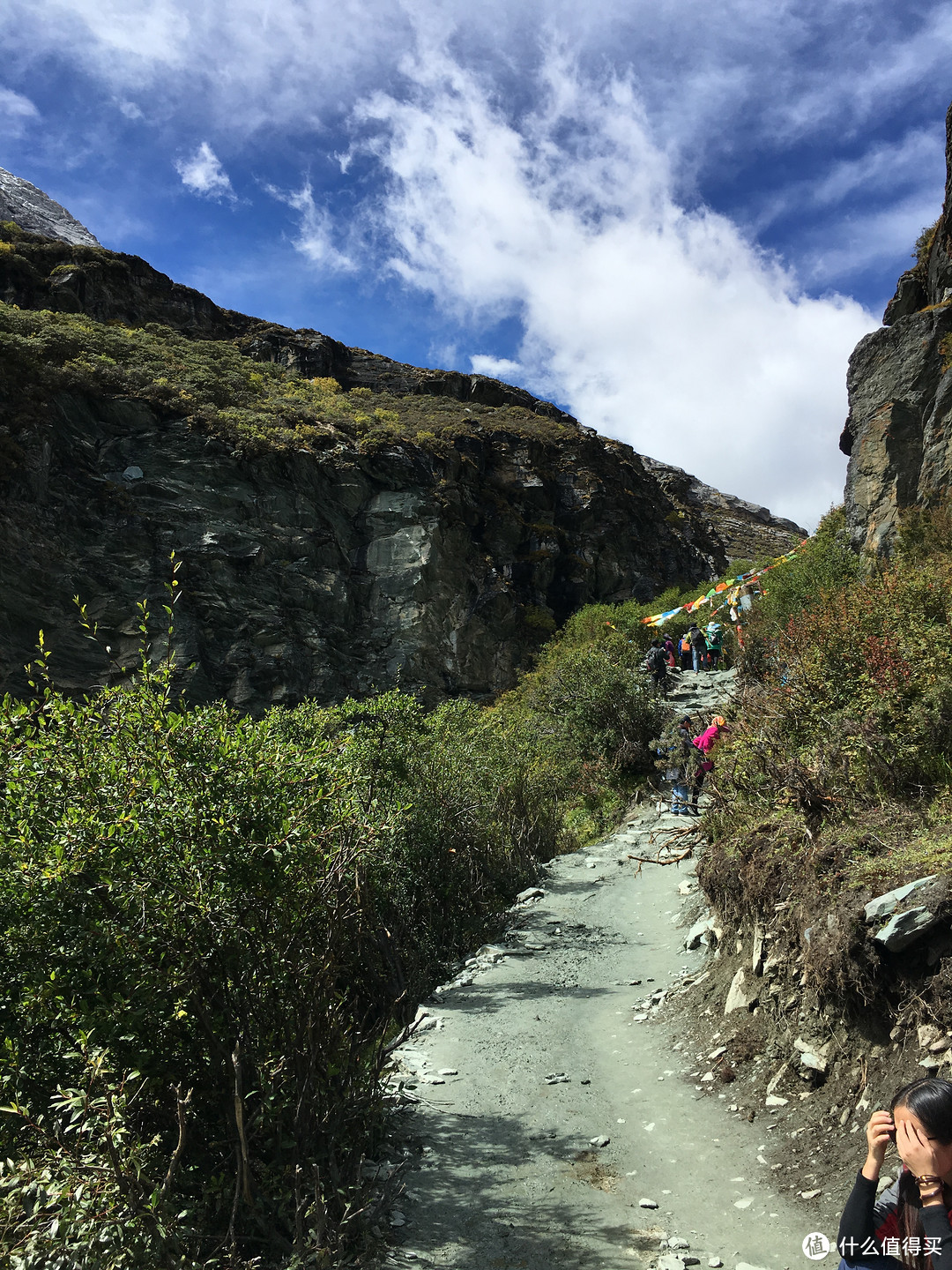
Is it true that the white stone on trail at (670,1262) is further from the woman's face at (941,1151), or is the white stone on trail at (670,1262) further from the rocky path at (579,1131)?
the woman's face at (941,1151)

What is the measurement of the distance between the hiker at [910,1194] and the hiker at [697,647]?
23689mm

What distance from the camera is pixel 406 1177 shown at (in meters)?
4.66

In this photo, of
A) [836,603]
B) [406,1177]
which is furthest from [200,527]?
[406,1177]

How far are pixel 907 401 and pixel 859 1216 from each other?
1838cm

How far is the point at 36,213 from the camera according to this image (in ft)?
233

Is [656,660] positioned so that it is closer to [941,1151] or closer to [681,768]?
[681,768]

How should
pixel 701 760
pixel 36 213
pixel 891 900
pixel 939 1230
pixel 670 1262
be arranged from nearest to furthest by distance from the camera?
pixel 939 1230 → pixel 670 1262 → pixel 891 900 → pixel 701 760 → pixel 36 213

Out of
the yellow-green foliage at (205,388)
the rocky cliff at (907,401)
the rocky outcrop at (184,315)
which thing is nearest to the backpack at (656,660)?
the rocky cliff at (907,401)

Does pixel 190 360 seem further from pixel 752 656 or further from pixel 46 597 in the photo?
pixel 752 656

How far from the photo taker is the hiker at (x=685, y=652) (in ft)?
86.4

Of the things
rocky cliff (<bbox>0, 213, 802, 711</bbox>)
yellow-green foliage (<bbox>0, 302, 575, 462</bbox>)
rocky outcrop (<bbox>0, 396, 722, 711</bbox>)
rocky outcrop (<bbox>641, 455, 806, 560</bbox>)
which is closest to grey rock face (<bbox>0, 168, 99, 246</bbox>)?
rocky cliff (<bbox>0, 213, 802, 711</bbox>)

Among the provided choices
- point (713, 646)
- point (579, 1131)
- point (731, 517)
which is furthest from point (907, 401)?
point (731, 517)

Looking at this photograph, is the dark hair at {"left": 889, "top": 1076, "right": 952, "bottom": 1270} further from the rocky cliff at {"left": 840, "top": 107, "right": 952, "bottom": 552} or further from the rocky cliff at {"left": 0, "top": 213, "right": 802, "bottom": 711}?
the rocky cliff at {"left": 0, "top": 213, "right": 802, "bottom": 711}

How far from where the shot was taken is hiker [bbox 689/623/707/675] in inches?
1000
